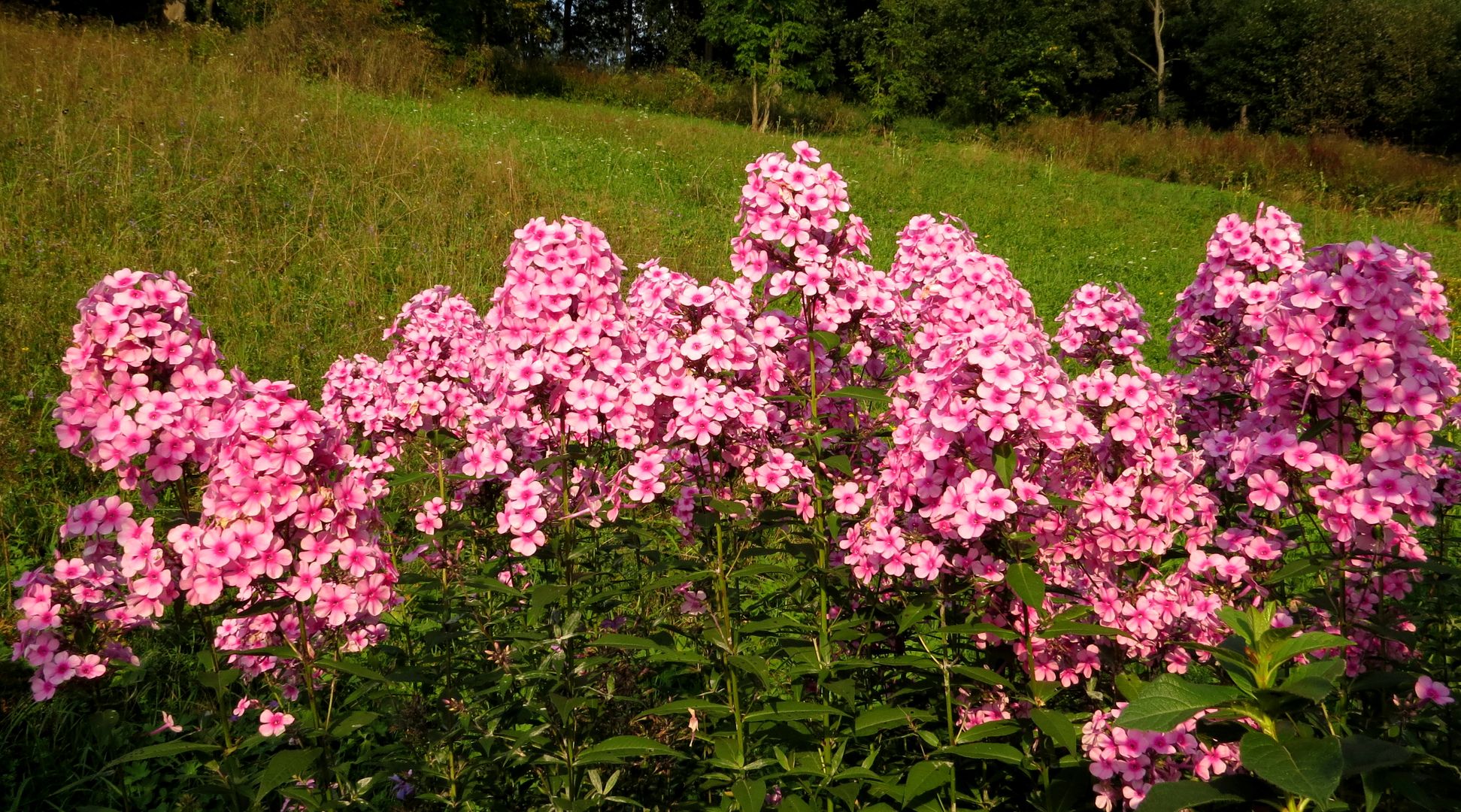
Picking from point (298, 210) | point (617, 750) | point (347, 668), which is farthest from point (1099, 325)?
point (298, 210)

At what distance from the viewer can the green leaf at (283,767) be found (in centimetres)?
162

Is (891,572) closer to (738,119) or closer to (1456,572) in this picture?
(1456,572)

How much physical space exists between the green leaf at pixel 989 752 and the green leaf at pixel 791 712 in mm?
237

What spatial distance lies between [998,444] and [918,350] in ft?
1.80

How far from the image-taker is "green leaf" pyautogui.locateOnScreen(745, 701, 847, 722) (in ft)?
6.23

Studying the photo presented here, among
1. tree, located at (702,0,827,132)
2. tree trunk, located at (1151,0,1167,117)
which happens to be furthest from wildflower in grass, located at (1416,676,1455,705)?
tree trunk, located at (1151,0,1167,117)

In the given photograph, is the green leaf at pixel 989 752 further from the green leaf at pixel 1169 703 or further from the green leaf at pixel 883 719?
the green leaf at pixel 1169 703

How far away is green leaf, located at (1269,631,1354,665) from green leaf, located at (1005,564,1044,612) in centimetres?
44

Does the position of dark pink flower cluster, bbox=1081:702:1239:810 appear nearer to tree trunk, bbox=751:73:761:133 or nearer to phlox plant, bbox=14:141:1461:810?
phlox plant, bbox=14:141:1461:810

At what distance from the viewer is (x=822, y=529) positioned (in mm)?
2320

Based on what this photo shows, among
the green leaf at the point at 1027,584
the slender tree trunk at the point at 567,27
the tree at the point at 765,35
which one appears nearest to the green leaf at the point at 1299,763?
the green leaf at the point at 1027,584

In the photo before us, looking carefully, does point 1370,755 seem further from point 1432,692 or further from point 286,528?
point 286,528

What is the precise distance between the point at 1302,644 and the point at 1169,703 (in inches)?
9.6

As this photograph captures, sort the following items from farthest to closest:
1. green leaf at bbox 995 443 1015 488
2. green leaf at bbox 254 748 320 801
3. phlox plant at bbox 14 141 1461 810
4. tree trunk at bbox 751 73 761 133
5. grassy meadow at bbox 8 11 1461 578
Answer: tree trunk at bbox 751 73 761 133 < grassy meadow at bbox 8 11 1461 578 < green leaf at bbox 995 443 1015 488 < phlox plant at bbox 14 141 1461 810 < green leaf at bbox 254 748 320 801
